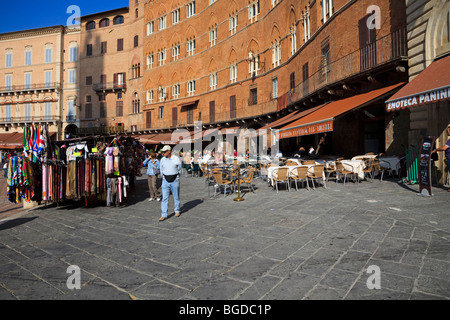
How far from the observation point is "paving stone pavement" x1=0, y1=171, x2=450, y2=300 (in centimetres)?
263

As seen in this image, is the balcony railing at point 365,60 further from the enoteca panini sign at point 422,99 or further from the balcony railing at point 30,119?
the balcony railing at point 30,119

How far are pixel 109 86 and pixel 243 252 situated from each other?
40.7 metres

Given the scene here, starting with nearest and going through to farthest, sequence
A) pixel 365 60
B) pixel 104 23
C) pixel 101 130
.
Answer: pixel 365 60, pixel 101 130, pixel 104 23

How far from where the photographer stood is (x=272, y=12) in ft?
72.2

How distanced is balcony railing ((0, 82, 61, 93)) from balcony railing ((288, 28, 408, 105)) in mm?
39417

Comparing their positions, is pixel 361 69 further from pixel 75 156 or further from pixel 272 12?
pixel 272 12

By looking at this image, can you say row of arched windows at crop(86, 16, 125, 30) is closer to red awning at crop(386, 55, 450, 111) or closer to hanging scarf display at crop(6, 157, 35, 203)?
hanging scarf display at crop(6, 157, 35, 203)

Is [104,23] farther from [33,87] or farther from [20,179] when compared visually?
[20,179]

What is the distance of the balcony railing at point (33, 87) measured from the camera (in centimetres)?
4119

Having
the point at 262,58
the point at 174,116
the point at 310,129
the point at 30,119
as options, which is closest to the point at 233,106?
the point at 262,58

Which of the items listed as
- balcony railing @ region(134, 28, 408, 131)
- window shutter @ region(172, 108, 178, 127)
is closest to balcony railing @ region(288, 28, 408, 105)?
balcony railing @ region(134, 28, 408, 131)

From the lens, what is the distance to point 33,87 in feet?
137

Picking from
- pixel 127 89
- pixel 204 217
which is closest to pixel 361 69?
pixel 204 217
